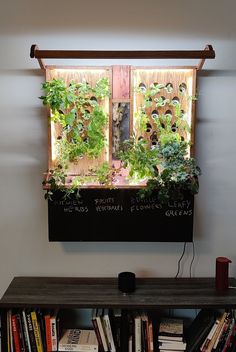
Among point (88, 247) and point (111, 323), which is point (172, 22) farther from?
point (111, 323)

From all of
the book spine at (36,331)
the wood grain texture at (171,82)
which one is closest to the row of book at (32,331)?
the book spine at (36,331)

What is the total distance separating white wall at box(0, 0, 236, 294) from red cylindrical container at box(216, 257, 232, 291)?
0.61 feet

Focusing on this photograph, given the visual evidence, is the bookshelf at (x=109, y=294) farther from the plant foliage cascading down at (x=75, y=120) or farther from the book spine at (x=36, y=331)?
the plant foliage cascading down at (x=75, y=120)

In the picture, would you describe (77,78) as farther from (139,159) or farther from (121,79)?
(139,159)

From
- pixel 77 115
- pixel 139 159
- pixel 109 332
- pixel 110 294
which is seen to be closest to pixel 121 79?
pixel 77 115

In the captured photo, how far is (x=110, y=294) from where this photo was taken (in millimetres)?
2254

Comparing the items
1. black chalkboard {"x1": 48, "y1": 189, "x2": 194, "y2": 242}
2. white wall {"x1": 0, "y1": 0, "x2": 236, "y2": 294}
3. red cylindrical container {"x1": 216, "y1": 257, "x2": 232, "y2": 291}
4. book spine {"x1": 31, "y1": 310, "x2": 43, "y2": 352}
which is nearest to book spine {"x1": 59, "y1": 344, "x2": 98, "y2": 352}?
book spine {"x1": 31, "y1": 310, "x2": 43, "y2": 352}

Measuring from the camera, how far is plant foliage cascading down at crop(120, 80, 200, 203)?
2135 millimetres

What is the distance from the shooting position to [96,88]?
2193 mm

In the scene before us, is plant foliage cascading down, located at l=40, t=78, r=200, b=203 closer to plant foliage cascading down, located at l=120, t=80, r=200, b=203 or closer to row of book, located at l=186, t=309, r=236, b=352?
plant foliage cascading down, located at l=120, t=80, r=200, b=203

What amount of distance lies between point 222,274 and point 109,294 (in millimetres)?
665

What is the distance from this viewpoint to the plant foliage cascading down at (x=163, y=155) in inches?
84.0

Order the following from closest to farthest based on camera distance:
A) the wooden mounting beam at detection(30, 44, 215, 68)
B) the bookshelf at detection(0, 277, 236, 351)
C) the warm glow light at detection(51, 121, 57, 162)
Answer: the wooden mounting beam at detection(30, 44, 215, 68) → the bookshelf at detection(0, 277, 236, 351) → the warm glow light at detection(51, 121, 57, 162)

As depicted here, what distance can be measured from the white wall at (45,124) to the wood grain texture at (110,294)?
0.09 metres
